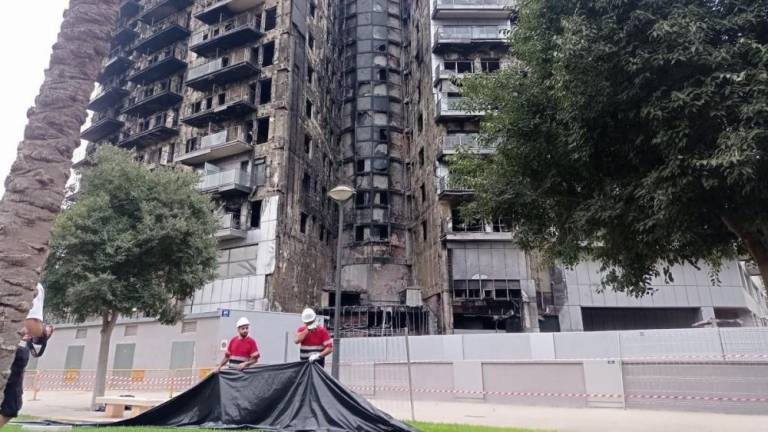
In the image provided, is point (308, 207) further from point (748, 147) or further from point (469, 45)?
point (748, 147)

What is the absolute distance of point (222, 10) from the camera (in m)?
36.9

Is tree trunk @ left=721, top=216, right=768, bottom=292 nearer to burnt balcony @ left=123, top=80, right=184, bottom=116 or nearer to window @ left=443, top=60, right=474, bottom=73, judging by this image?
window @ left=443, top=60, right=474, bottom=73

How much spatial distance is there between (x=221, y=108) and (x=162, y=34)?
11465 mm

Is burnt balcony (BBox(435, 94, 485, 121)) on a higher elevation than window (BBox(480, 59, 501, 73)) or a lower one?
lower

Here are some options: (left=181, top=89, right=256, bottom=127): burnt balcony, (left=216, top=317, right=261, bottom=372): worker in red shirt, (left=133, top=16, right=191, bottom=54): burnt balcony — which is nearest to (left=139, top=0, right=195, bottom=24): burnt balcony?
(left=133, top=16, right=191, bottom=54): burnt balcony

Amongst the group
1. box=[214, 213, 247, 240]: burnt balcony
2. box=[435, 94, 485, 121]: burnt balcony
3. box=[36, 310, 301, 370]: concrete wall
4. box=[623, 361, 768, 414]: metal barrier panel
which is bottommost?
box=[623, 361, 768, 414]: metal barrier panel

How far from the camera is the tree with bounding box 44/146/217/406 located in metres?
14.8

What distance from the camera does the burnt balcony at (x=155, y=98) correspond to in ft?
123

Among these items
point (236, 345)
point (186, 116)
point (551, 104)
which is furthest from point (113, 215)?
point (186, 116)

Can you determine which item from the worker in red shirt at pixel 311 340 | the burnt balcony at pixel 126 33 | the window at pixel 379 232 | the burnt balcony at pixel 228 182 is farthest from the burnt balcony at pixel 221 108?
the worker in red shirt at pixel 311 340

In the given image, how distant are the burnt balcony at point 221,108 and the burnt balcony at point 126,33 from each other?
43.6 ft

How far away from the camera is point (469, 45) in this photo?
1325 inches

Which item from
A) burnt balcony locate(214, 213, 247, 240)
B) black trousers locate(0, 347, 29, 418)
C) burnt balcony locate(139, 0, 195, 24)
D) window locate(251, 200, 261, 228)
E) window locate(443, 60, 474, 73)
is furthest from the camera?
burnt balcony locate(139, 0, 195, 24)

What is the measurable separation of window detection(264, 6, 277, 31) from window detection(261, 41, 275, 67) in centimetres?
139
